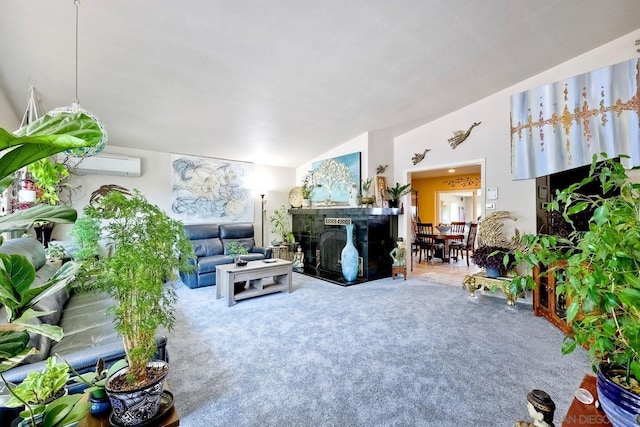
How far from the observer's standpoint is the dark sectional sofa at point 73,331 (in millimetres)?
1280

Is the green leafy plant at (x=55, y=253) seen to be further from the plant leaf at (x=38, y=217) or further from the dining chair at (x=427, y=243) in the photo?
the dining chair at (x=427, y=243)

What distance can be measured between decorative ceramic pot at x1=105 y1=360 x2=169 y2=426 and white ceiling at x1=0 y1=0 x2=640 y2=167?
8.54 feet

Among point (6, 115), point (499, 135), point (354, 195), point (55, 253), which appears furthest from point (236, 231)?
point (499, 135)

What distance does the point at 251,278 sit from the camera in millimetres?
3689

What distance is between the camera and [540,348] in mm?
2361

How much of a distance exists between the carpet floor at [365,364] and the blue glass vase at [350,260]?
1.13 metres

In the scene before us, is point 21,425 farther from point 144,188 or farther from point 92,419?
point 144,188

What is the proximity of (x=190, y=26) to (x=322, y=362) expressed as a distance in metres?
3.05

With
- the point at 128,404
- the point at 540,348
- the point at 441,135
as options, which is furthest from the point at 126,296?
the point at 441,135

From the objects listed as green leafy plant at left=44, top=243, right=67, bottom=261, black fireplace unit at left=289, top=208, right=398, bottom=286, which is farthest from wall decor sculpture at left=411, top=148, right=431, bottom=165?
green leafy plant at left=44, top=243, right=67, bottom=261

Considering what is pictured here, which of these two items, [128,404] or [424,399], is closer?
[128,404]

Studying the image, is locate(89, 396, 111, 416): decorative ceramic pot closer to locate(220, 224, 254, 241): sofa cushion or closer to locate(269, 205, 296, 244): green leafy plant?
locate(220, 224, 254, 241): sofa cushion

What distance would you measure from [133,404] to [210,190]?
4854 millimetres

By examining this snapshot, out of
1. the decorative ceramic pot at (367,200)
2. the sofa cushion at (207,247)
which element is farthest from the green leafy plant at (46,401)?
the decorative ceramic pot at (367,200)
